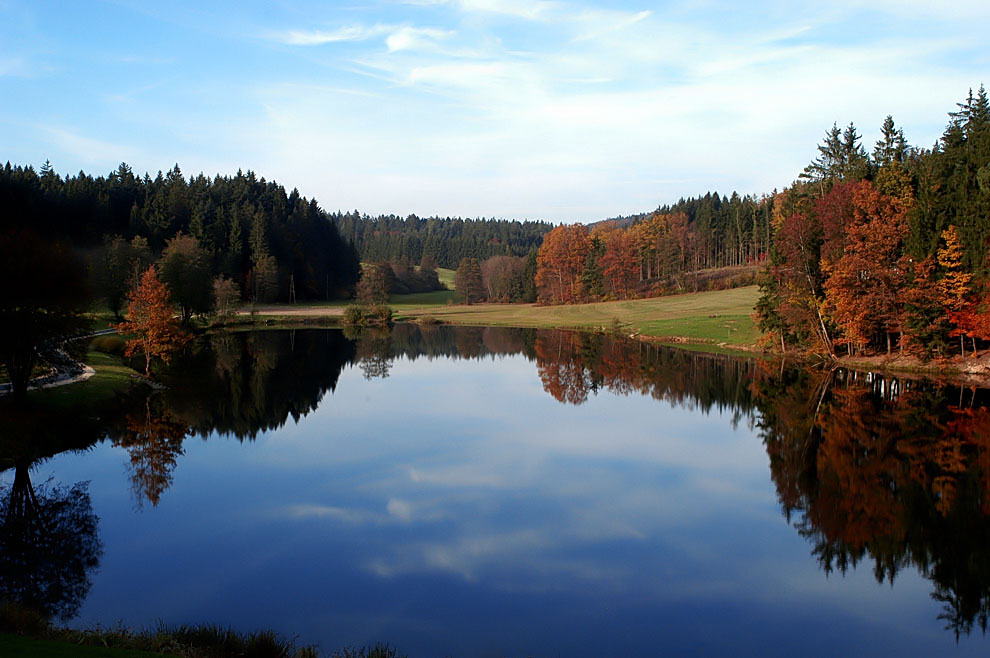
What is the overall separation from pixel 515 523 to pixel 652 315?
2302 inches

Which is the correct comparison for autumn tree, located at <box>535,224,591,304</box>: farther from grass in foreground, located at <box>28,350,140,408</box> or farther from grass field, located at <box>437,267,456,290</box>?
grass in foreground, located at <box>28,350,140,408</box>

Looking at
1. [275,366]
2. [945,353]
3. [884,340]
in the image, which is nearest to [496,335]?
[275,366]

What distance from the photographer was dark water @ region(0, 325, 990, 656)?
11.8 m

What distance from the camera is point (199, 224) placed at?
90812 millimetres

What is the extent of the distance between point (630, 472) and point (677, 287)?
74.3 metres

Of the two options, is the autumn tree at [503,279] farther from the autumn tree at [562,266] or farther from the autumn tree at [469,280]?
the autumn tree at [562,266]

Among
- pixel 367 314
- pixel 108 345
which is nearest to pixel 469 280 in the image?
pixel 367 314

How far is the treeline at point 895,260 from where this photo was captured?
35969 mm

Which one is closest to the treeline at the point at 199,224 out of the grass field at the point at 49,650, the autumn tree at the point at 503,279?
the autumn tree at the point at 503,279

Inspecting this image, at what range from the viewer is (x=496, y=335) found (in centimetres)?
7006

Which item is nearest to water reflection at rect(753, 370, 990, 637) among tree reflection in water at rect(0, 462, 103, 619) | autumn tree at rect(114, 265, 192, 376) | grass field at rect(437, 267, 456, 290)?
tree reflection in water at rect(0, 462, 103, 619)

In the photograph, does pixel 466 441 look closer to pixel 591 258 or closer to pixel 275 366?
pixel 275 366

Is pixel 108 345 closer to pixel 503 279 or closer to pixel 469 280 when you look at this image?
pixel 469 280

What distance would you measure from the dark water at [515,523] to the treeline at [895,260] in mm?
7169
